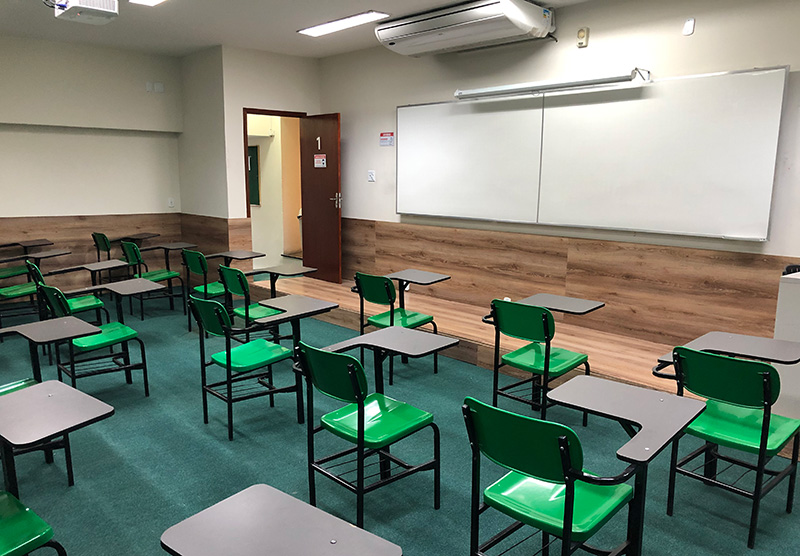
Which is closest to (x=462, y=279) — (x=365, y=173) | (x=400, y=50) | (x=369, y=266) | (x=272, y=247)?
(x=369, y=266)

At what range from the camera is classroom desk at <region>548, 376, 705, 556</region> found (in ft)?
5.96

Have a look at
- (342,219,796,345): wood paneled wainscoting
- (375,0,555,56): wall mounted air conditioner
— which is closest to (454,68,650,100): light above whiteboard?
(375,0,555,56): wall mounted air conditioner

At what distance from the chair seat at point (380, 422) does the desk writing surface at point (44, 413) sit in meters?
0.95

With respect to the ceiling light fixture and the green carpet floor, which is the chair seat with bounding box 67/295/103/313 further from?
the ceiling light fixture

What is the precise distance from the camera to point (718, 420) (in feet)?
8.68

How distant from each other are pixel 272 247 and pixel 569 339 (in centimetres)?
592

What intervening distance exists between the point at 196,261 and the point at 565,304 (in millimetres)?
3831

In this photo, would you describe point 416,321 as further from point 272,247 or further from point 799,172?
point 272,247

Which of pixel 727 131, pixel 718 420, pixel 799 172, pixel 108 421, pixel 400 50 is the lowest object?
pixel 108 421

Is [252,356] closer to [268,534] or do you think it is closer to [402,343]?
[402,343]

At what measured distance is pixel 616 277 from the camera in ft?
16.2

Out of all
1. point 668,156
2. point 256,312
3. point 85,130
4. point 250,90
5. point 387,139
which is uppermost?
point 250,90

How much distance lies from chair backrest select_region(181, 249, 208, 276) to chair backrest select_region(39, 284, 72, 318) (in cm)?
160

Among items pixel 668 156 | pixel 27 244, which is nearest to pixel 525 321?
pixel 668 156
